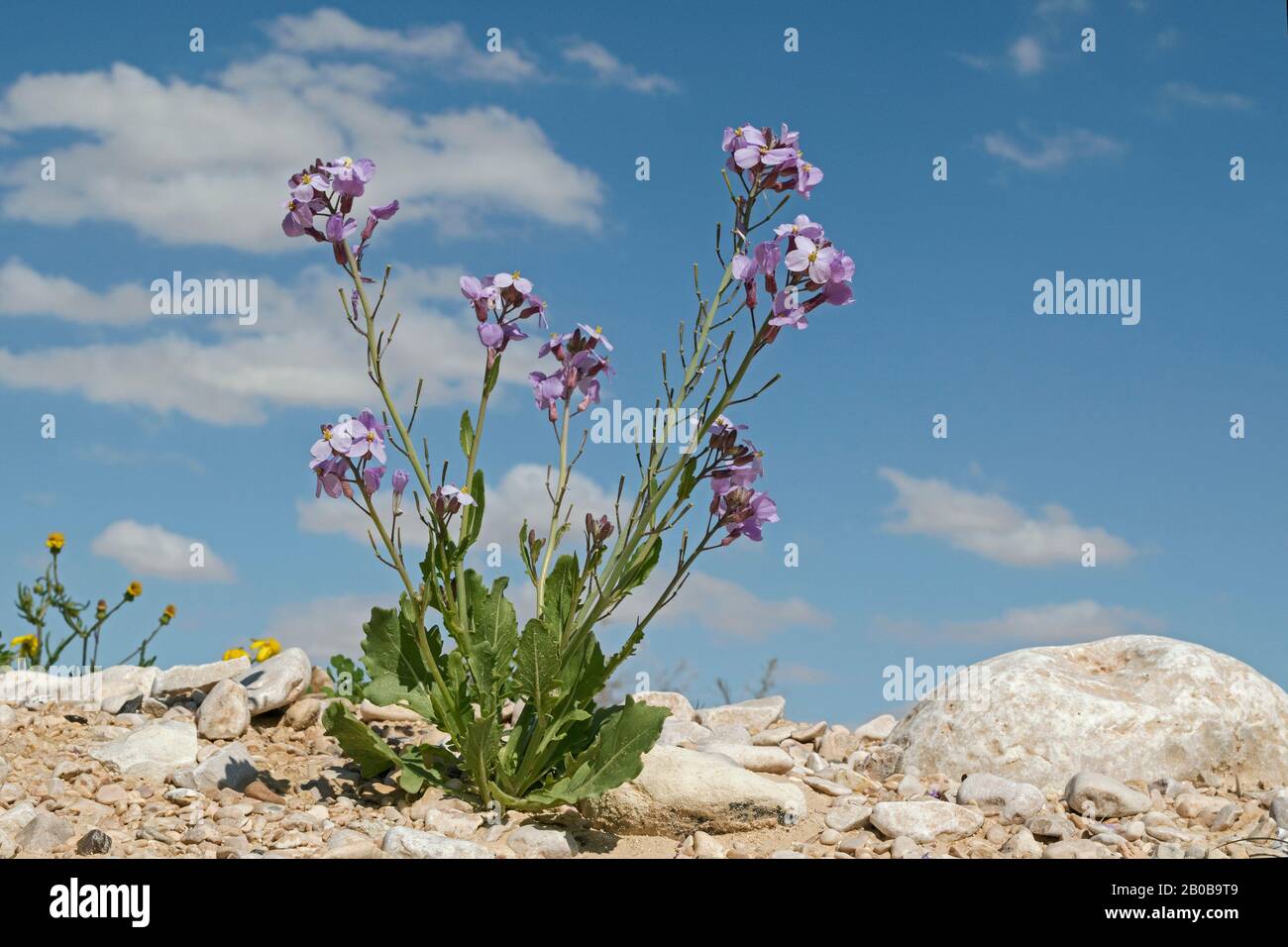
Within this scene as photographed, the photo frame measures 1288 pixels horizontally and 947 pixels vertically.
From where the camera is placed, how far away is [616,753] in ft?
15.7

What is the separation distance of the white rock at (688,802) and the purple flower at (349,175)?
2.70 metres

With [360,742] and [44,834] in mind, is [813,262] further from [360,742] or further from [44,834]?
[44,834]

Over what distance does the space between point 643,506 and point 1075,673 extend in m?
3.12

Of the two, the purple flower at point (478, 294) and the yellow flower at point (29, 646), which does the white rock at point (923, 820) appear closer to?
the purple flower at point (478, 294)

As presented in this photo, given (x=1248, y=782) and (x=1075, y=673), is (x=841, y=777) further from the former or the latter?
(x=1248, y=782)

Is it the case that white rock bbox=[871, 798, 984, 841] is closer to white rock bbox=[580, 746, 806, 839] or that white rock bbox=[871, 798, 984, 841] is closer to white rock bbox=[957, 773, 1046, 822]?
white rock bbox=[957, 773, 1046, 822]

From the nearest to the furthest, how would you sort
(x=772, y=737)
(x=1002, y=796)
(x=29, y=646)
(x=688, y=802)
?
(x=688, y=802) → (x=1002, y=796) → (x=772, y=737) → (x=29, y=646)

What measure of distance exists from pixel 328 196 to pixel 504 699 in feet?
7.41

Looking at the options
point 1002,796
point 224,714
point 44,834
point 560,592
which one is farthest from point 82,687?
point 1002,796

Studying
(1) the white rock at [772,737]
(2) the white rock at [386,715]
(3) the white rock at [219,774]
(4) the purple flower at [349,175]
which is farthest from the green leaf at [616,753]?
(4) the purple flower at [349,175]

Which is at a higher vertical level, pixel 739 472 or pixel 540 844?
pixel 739 472

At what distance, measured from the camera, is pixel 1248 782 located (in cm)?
604

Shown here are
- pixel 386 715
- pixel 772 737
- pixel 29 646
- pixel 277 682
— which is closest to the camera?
pixel 277 682
